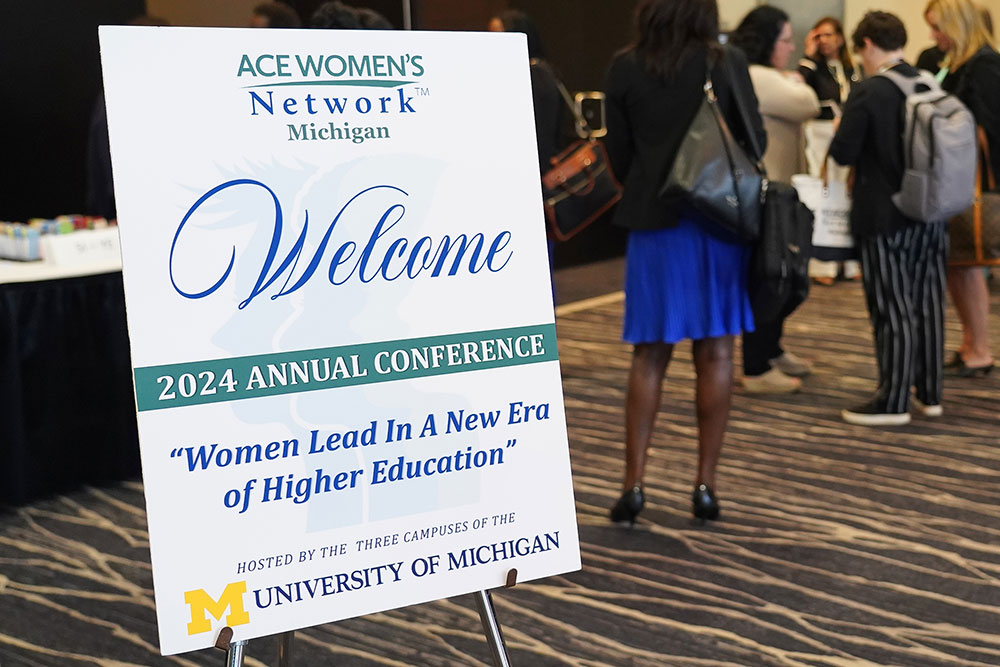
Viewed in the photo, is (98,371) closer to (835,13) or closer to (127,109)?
(127,109)

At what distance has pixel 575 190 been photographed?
4309mm

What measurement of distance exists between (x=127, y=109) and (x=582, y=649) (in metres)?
1.60

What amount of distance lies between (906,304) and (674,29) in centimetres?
171

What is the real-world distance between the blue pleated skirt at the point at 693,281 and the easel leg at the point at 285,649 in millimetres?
1487

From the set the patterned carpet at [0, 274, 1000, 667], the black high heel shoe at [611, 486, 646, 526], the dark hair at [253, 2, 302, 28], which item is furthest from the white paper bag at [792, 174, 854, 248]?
the dark hair at [253, 2, 302, 28]

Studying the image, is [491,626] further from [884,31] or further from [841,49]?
[841,49]

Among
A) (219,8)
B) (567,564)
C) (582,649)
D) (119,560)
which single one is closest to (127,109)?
(567,564)

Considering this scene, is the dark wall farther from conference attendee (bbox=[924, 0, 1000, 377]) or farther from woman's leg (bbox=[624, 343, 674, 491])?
conference attendee (bbox=[924, 0, 1000, 377])

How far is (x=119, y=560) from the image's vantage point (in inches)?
123

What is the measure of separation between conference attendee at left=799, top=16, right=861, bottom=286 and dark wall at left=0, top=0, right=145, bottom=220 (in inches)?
132

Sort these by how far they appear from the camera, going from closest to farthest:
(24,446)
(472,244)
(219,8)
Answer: (472,244), (24,446), (219,8)

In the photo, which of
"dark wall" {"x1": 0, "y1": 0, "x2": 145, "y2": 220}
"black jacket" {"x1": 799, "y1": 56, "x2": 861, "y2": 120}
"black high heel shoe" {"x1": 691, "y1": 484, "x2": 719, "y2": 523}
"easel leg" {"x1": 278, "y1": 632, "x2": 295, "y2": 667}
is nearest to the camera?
"easel leg" {"x1": 278, "y1": 632, "x2": 295, "y2": 667}

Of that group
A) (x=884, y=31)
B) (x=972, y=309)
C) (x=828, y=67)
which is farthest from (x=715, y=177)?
(x=828, y=67)

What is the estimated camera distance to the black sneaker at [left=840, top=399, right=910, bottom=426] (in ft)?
13.7
